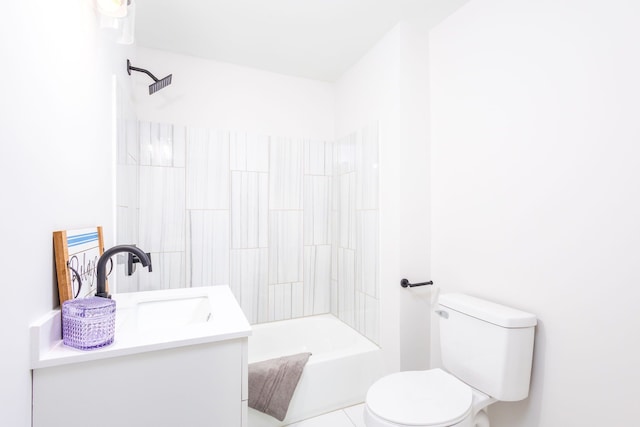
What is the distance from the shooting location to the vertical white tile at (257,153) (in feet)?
8.08

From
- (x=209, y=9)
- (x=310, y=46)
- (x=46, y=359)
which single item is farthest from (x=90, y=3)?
(x=310, y=46)

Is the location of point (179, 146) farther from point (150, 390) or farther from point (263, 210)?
point (150, 390)

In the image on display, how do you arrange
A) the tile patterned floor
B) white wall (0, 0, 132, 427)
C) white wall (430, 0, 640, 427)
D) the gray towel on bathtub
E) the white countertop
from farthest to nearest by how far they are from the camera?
the tile patterned floor < the gray towel on bathtub < white wall (430, 0, 640, 427) < the white countertop < white wall (0, 0, 132, 427)

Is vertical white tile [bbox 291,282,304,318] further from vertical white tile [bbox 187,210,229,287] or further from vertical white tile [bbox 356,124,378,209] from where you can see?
vertical white tile [bbox 356,124,378,209]

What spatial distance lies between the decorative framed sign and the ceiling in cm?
142

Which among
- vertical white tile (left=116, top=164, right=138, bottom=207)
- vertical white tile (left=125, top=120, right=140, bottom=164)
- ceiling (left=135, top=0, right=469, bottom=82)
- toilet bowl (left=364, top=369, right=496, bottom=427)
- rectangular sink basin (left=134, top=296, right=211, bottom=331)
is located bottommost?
toilet bowl (left=364, top=369, right=496, bottom=427)

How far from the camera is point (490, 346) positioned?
4.46 feet

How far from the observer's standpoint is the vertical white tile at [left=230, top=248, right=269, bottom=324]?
2418 millimetres

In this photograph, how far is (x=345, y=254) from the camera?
2.56m

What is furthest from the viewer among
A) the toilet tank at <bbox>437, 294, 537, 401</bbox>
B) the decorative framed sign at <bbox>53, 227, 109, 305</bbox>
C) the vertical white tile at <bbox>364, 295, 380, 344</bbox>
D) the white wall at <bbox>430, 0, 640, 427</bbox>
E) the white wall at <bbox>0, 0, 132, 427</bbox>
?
the vertical white tile at <bbox>364, 295, 380, 344</bbox>

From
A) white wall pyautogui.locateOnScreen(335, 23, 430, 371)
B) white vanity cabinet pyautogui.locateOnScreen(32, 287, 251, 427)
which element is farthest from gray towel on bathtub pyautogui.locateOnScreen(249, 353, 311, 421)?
white vanity cabinet pyautogui.locateOnScreen(32, 287, 251, 427)

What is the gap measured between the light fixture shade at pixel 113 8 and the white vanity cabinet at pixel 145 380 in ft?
3.52

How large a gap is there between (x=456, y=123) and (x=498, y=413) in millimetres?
1563

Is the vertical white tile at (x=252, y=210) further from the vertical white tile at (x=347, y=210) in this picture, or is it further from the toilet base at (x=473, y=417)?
the toilet base at (x=473, y=417)
